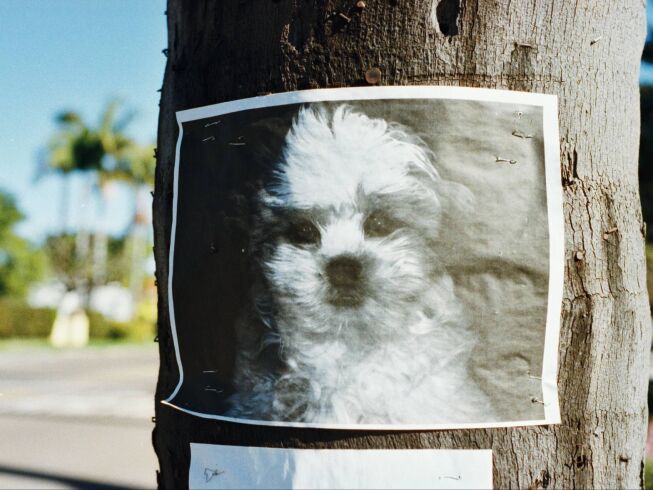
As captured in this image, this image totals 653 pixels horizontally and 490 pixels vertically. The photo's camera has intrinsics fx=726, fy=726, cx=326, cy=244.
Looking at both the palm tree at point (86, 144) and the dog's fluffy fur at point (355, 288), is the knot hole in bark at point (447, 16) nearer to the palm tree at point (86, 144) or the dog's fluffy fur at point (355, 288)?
the dog's fluffy fur at point (355, 288)

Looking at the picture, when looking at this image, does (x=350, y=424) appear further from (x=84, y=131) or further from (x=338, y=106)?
(x=84, y=131)

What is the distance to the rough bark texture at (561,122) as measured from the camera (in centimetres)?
121

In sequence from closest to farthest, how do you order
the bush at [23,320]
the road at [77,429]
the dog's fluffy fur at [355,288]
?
the dog's fluffy fur at [355,288]
the road at [77,429]
the bush at [23,320]

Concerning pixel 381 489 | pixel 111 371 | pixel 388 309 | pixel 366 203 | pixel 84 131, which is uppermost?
pixel 84 131

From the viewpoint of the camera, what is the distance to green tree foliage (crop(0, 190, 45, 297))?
48.2 metres

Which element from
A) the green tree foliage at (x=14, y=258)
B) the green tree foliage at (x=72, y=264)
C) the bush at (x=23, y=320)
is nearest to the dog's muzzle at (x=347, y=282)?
the bush at (x=23, y=320)

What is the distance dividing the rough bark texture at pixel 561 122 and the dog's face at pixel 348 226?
106 millimetres

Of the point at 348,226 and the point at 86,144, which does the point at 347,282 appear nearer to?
the point at 348,226

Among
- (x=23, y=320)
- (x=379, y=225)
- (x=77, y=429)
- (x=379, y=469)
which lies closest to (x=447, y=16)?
(x=379, y=225)

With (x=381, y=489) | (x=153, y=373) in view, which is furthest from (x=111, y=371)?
(x=381, y=489)

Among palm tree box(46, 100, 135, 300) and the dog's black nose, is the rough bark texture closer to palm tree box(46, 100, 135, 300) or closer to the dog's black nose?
the dog's black nose

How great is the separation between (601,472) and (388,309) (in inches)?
18.4

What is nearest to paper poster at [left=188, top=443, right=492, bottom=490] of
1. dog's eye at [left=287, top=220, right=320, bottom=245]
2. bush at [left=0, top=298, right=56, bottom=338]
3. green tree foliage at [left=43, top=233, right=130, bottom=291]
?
dog's eye at [left=287, top=220, right=320, bottom=245]

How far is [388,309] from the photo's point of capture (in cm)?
119
